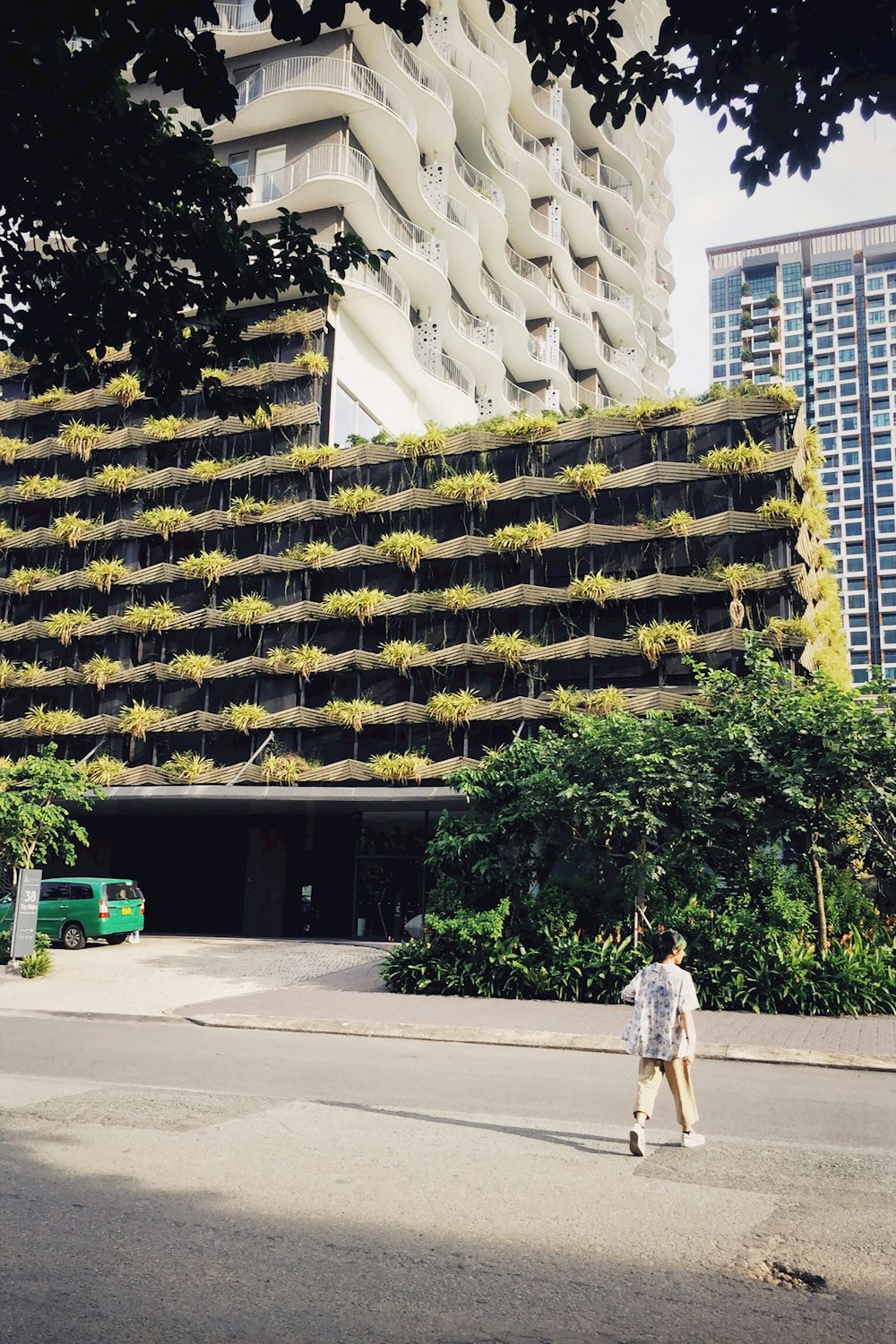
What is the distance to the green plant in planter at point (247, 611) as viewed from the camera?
34469 mm

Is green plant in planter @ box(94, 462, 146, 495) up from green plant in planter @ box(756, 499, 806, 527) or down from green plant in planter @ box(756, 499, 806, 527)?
up

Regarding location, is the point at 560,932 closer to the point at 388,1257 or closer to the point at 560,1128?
the point at 560,1128

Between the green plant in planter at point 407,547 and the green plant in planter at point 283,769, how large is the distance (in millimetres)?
6770

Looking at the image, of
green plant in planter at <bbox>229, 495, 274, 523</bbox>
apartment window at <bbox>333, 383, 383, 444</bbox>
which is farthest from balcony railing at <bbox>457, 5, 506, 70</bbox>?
green plant in planter at <bbox>229, 495, 274, 523</bbox>

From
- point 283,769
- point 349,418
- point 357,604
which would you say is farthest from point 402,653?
point 349,418

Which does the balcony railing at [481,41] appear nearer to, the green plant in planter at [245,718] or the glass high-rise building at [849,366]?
the green plant in planter at [245,718]

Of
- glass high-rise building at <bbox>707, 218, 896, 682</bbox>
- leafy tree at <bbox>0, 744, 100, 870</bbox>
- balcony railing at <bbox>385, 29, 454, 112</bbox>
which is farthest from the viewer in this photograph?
glass high-rise building at <bbox>707, 218, 896, 682</bbox>

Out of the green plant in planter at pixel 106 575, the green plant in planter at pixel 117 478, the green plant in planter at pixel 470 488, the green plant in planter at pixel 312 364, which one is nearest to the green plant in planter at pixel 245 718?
the green plant in planter at pixel 106 575

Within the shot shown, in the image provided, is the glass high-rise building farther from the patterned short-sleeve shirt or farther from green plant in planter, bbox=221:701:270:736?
the patterned short-sleeve shirt

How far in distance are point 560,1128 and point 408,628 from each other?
25.7 meters

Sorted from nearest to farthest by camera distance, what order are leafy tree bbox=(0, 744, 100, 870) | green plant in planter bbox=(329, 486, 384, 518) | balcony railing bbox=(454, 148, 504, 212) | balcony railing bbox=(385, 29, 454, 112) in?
leafy tree bbox=(0, 744, 100, 870) < green plant in planter bbox=(329, 486, 384, 518) < balcony railing bbox=(385, 29, 454, 112) < balcony railing bbox=(454, 148, 504, 212)

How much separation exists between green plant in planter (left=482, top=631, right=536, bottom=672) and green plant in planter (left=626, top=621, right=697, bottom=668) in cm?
318

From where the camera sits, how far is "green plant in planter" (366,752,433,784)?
31.0 meters

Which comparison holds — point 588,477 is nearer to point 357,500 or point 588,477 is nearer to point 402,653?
point 357,500
